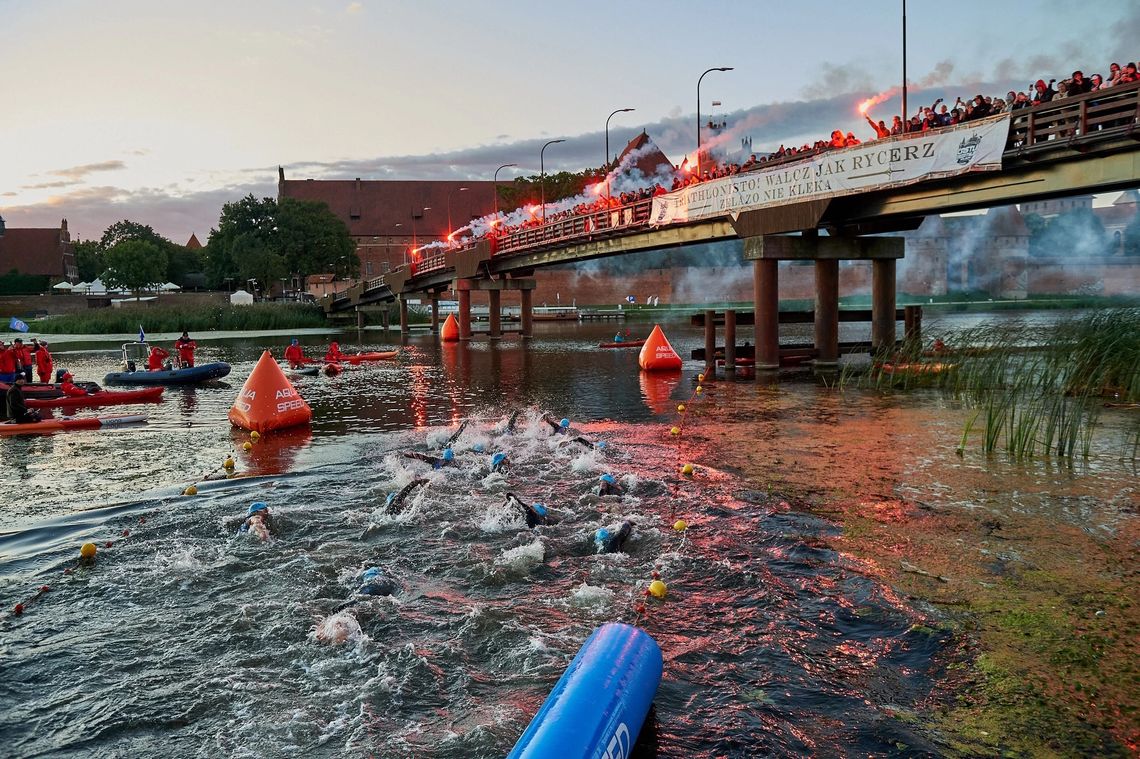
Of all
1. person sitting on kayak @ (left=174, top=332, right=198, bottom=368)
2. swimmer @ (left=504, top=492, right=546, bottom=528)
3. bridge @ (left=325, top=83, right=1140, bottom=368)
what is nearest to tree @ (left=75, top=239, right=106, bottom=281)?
bridge @ (left=325, top=83, right=1140, bottom=368)

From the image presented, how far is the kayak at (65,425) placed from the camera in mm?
21406

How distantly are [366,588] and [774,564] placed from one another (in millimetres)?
4337

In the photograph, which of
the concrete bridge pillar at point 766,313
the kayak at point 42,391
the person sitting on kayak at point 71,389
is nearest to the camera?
the kayak at point 42,391

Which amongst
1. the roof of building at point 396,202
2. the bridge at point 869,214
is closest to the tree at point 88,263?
the roof of building at point 396,202

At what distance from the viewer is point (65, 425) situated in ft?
71.8

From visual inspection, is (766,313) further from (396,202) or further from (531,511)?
(396,202)

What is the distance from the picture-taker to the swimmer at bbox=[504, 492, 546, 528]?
37.3 feet

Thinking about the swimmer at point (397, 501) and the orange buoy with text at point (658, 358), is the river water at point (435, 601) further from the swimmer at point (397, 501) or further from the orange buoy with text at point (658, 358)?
the orange buoy with text at point (658, 358)

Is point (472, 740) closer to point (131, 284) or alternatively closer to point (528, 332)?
point (528, 332)

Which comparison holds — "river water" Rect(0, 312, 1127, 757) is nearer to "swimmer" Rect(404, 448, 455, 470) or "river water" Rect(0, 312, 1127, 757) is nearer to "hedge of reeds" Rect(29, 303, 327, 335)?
"swimmer" Rect(404, 448, 455, 470)

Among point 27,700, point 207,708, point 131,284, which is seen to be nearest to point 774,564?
point 207,708

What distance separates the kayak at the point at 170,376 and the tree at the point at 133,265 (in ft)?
327

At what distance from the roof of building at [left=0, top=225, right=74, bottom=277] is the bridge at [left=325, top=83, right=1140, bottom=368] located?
99337mm

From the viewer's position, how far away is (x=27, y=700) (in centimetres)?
703
